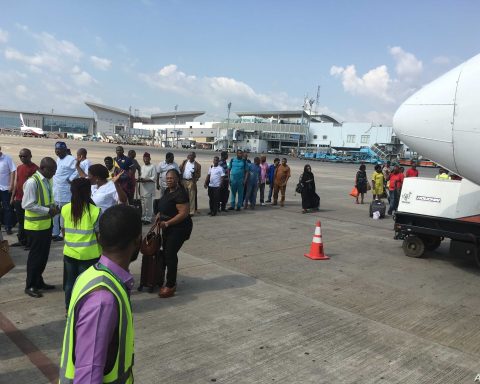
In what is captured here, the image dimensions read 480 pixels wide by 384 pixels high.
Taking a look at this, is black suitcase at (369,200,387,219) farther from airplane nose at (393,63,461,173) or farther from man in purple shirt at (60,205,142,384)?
man in purple shirt at (60,205,142,384)

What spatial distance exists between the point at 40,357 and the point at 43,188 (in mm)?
2286

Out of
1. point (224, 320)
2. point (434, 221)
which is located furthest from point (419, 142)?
point (224, 320)

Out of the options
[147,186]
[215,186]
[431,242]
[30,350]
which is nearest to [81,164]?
[147,186]

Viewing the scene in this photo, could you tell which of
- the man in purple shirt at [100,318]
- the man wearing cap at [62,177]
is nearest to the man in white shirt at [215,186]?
the man wearing cap at [62,177]

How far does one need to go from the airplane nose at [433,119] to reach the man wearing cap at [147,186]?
20.1 feet

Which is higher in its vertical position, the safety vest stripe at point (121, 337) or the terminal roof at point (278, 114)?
the terminal roof at point (278, 114)

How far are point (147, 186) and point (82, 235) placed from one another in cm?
587

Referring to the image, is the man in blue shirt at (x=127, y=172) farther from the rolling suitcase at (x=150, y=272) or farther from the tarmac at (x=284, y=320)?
the rolling suitcase at (x=150, y=272)

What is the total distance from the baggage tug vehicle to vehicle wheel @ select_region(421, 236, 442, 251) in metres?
0.33

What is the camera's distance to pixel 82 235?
4141 mm

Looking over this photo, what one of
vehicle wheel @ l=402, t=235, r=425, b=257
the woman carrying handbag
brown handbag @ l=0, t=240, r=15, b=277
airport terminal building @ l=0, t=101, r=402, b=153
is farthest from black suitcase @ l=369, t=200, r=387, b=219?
airport terminal building @ l=0, t=101, r=402, b=153

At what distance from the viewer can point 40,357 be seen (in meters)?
3.65

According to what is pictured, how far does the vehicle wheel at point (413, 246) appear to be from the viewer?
7.70 metres

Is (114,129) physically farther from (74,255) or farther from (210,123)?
(74,255)
